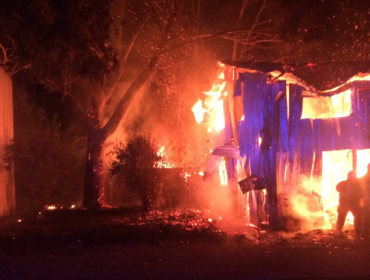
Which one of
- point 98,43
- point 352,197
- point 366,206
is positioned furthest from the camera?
point 98,43

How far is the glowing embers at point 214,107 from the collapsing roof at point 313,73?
232 cm

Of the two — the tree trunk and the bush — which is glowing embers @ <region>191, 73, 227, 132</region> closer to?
the bush

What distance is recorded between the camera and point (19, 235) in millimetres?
10688

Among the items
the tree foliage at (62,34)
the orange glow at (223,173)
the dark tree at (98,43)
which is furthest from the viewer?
the orange glow at (223,173)

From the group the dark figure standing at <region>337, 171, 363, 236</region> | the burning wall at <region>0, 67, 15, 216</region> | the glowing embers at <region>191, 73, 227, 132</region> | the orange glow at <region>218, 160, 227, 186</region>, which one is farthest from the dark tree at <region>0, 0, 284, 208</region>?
the dark figure standing at <region>337, 171, 363, 236</region>

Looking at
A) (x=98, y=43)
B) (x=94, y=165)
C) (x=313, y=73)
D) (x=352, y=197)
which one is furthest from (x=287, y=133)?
(x=94, y=165)

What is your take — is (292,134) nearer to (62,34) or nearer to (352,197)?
(352,197)

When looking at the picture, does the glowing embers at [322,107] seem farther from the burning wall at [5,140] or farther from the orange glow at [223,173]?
the burning wall at [5,140]

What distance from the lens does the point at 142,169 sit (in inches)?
546

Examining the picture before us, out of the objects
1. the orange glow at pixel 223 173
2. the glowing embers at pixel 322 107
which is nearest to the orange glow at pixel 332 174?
the glowing embers at pixel 322 107

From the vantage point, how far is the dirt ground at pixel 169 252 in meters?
7.41

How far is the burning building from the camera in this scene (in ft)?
37.5

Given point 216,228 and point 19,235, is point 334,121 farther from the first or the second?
point 19,235

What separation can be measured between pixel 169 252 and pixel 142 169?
5.26 meters
